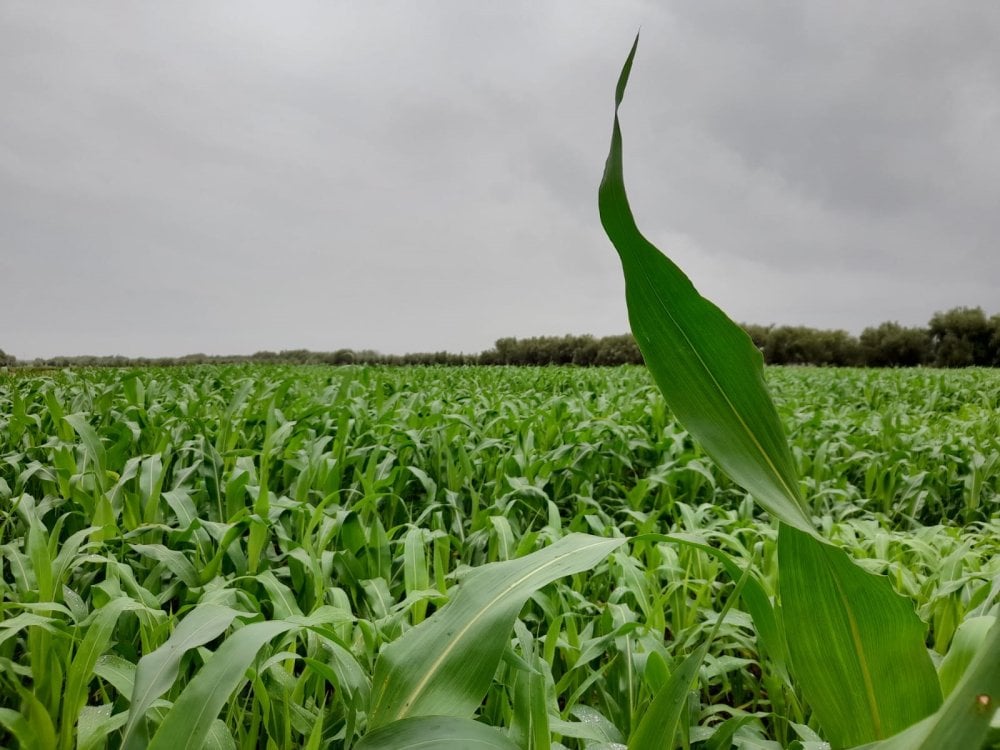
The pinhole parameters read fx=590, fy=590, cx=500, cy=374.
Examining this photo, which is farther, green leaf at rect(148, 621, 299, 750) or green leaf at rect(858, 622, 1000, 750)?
green leaf at rect(148, 621, 299, 750)

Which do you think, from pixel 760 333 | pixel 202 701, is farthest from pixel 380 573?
pixel 760 333

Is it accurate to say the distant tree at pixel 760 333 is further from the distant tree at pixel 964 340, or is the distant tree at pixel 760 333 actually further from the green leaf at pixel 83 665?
the green leaf at pixel 83 665

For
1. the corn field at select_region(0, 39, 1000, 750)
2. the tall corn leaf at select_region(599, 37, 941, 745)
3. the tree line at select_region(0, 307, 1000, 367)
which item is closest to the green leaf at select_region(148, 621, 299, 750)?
the corn field at select_region(0, 39, 1000, 750)

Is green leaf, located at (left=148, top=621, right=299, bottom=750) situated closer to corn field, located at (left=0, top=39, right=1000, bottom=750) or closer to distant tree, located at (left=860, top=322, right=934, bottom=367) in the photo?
corn field, located at (left=0, top=39, right=1000, bottom=750)

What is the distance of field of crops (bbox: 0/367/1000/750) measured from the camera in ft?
3.27

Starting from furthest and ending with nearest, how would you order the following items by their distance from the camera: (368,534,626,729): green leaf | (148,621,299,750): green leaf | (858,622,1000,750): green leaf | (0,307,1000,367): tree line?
(0,307,1000,367): tree line, (368,534,626,729): green leaf, (148,621,299,750): green leaf, (858,622,1000,750): green leaf

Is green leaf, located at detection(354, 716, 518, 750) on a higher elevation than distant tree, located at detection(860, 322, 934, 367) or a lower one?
lower

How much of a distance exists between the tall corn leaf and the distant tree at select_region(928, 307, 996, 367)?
3690 cm

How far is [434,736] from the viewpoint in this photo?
698 mm

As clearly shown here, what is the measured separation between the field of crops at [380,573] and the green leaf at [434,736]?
0.01 metres

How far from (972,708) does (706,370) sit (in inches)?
15.8

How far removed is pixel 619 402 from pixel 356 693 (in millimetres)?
4733

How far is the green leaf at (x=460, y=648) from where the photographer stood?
76 centimetres

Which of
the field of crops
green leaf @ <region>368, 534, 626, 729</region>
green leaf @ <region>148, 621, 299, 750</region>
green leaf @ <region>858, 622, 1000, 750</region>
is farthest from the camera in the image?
the field of crops
